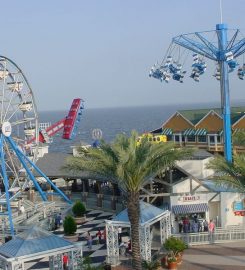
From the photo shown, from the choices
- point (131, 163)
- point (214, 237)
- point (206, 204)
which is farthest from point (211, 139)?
point (131, 163)

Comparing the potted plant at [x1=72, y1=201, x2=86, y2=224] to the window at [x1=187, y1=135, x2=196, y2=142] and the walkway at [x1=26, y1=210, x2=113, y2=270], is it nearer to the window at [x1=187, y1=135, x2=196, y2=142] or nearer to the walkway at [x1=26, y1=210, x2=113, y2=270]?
the walkway at [x1=26, y1=210, x2=113, y2=270]

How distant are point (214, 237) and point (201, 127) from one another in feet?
82.8

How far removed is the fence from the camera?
2548 cm

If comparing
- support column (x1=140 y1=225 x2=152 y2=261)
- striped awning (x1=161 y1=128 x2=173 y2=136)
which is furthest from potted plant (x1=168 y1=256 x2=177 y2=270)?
striped awning (x1=161 y1=128 x2=173 y2=136)

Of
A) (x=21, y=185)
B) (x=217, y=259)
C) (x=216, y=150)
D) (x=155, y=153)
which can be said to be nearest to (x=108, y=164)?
(x=155, y=153)

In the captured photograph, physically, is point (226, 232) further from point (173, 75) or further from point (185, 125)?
point (185, 125)

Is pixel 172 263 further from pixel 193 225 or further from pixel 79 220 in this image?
pixel 79 220

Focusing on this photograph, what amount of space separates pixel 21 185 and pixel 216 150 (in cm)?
1998

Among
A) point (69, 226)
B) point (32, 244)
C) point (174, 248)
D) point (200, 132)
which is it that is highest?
point (200, 132)

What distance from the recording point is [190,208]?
90.7ft

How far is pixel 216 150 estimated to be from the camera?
4778 cm

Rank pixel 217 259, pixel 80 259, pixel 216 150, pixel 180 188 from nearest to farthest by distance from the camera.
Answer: pixel 80 259
pixel 217 259
pixel 180 188
pixel 216 150

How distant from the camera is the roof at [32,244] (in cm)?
1820

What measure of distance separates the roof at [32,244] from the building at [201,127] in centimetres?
2701
